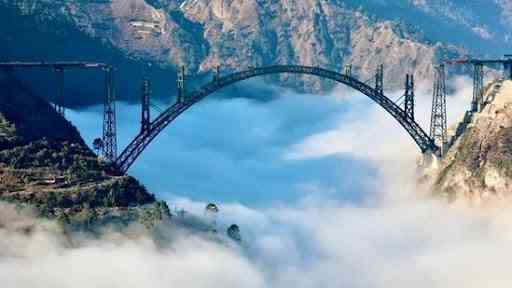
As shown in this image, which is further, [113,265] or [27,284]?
[113,265]

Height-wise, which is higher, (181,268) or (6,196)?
(6,196)

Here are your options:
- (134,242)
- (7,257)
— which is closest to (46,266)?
(7,257)

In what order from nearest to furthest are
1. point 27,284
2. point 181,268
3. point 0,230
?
point 27,284, point 0,230, point 181,268

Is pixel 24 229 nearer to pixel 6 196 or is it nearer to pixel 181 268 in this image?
pixel 6 196

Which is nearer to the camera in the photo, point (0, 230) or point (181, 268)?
point (0, 230)

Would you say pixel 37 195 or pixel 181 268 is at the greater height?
pixel 37 195

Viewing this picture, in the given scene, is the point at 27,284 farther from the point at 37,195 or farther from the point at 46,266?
the point at 37,195

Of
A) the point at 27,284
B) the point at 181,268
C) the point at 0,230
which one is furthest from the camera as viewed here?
the point at 181,268

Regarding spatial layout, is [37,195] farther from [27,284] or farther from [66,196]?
[27,284]
